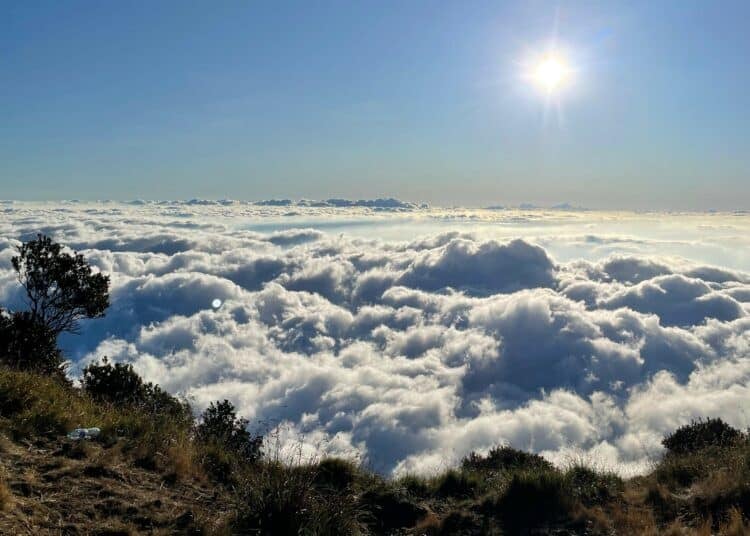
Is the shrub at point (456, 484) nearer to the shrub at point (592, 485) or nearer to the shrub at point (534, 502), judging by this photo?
the shrub at point (534, 502)

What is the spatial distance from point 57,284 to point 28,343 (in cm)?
603

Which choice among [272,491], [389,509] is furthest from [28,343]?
[272,491]

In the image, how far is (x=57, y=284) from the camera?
2411 cm

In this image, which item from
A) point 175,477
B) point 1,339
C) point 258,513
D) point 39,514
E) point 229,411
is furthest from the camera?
point 229,411

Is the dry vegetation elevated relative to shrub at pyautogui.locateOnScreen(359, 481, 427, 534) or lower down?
elevated

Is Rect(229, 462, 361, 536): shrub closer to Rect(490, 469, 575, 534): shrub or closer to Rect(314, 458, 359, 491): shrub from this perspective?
Rect(314, 458, 359, 491): shrub

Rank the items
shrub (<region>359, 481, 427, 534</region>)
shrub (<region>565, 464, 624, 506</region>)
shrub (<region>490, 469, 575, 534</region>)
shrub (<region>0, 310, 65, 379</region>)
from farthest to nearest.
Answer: shrub (<region>0, 310, 65, 379</region>) < shrub (<region>565, 464, 624, 506</region>) < shrub (<region>490, 469, 575, 534</region>) < shrub (<region>359, 481, 427, 534</region>)

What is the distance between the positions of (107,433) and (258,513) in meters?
4.22

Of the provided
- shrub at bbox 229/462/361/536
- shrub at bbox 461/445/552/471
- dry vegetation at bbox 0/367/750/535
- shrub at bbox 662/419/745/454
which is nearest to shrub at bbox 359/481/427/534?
dry vegetation at bbox 0/367/750/535

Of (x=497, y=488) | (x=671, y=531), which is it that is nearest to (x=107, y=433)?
(x=497, y=488)

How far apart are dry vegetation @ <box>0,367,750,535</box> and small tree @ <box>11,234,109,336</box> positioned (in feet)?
52.1

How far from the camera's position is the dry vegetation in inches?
238

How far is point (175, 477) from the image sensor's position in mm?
7777

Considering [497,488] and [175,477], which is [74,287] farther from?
[497,488]
